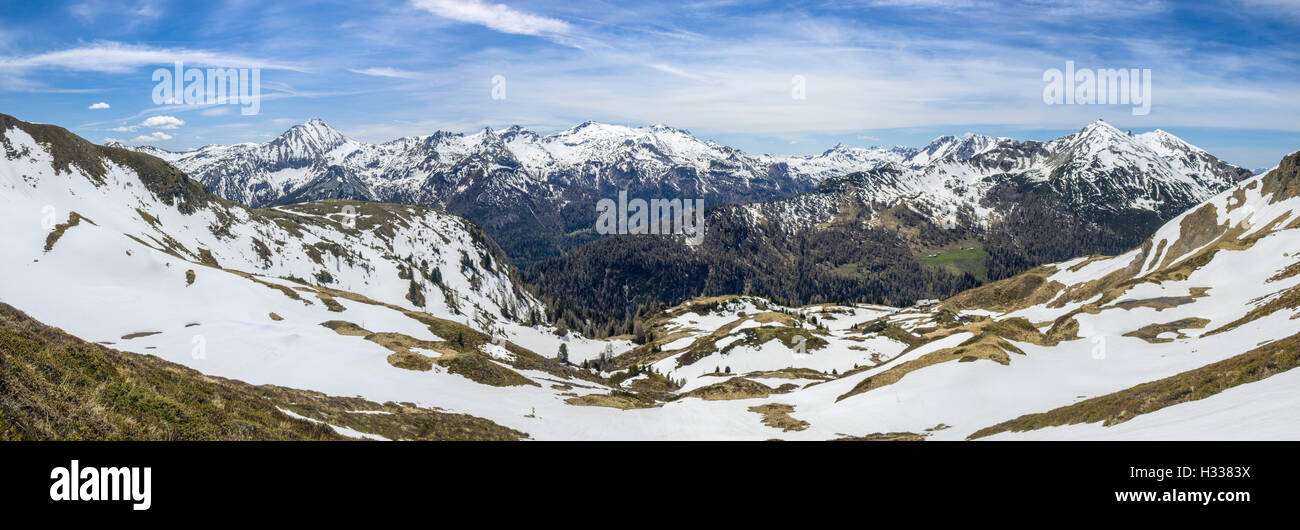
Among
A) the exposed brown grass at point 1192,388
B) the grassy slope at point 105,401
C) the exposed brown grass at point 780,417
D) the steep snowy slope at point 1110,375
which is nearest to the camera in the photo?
the grassy slope at point 105,401

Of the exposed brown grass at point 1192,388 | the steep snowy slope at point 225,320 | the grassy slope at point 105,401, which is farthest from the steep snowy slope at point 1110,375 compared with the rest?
the grassy slope at point 105,401

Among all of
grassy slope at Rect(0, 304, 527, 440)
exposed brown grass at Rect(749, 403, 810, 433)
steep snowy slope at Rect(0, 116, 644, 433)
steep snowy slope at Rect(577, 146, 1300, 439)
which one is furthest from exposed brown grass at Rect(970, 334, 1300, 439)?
steep snowy slope at Rect(0, 116, 644, 433)

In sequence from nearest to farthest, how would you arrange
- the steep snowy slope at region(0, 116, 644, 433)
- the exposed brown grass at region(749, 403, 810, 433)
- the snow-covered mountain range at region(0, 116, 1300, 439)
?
the snow-covered mountain range at region(0, 116, 1300, 439) → the steep snowy slope at region(0, 116, 644, 433) → the exposed brown grass at region(749, 403, 810, 433)

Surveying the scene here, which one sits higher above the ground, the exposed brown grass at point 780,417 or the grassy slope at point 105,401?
the grassy slope at point 105,401

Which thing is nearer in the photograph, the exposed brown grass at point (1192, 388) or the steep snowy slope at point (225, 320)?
the exposed brown grass at point (1192, 388)

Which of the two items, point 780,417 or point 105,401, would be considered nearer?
point 105,401

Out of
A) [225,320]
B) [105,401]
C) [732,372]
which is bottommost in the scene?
A: [732,372]

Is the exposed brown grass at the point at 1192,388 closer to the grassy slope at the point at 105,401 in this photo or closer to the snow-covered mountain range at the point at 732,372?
the snow-covered mountain range at the point at 732,372

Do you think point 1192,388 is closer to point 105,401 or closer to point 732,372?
point 105,401

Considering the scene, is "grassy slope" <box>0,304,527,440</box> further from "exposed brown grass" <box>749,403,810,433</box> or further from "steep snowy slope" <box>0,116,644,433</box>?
"exposed brown grass" <box>749,403,810,433</box>

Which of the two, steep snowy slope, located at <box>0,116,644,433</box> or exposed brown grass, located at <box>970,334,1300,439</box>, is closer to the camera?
exposed brown grass, located at <box>970,334,1300,439</box>

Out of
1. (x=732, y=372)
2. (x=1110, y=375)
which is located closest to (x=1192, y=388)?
A: (x=1110, y=375)
